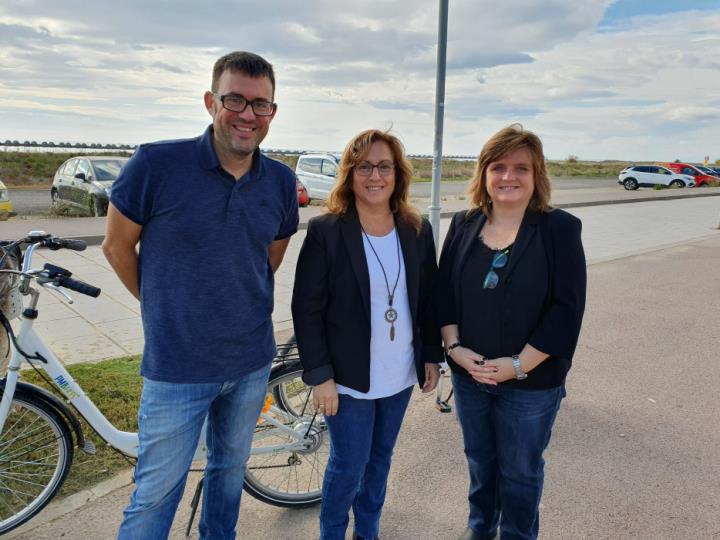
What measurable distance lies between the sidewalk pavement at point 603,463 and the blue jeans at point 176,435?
64cm

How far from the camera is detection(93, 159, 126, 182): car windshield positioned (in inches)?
492

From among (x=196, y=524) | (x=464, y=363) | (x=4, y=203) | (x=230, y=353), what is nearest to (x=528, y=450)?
(x=464, y=363)

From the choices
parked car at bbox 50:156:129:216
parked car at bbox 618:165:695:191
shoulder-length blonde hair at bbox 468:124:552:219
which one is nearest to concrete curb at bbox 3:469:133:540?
shoulder-length blonde hair at bbox 468:124:552:219

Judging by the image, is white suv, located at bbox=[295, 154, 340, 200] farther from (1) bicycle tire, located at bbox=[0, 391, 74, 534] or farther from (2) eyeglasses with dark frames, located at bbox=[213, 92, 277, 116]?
(2) eyeglasses with dark frames, located at bbox=[213, 92, 277, 116]

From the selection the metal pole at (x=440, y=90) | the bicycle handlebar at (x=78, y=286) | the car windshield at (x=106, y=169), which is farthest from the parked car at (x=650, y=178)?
the bicycle handlebar at (x=78, y=286)

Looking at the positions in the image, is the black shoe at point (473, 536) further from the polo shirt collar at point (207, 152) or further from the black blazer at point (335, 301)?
the polo shirt collar at point (207, 152)

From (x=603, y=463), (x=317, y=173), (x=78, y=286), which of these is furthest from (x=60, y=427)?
(x=317, y=173)

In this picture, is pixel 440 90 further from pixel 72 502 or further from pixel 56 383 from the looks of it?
pixel 72 502

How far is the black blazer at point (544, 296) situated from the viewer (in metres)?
2.13

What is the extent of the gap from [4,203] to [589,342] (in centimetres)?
1032

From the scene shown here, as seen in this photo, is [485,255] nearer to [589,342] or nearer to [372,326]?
[372,326]

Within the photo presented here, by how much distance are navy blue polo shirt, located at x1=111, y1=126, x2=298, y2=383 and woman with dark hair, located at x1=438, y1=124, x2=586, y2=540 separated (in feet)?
2.73

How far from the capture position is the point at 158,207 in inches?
72.4

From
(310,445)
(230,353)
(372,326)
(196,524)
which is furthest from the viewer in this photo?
(310,445)
